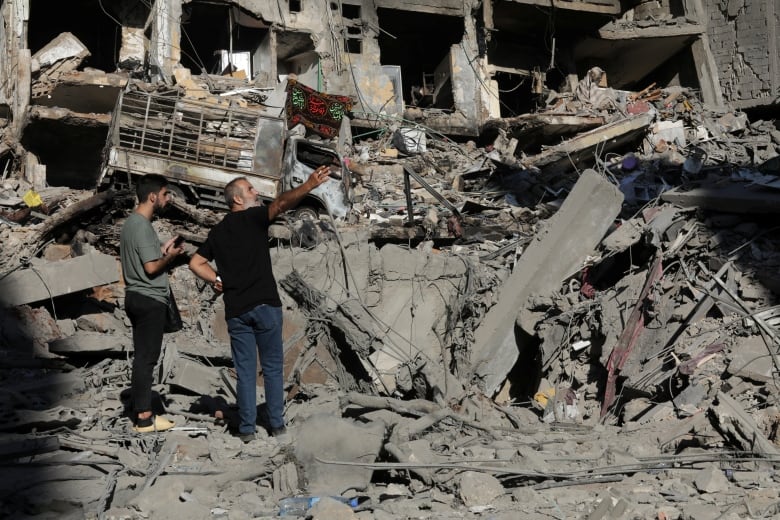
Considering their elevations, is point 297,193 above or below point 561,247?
above

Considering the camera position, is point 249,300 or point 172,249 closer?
point 249,300

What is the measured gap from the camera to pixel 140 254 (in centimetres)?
558

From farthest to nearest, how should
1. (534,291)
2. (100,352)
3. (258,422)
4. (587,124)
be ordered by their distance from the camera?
(587,124), (534,291), (100,352), (258,422)

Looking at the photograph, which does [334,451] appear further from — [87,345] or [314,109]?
[314,109]

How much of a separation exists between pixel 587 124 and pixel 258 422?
670 inches

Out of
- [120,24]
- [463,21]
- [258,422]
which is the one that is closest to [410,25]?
[463,21]

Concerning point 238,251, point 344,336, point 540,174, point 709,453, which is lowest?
point 540,174

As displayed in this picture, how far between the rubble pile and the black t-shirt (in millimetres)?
851

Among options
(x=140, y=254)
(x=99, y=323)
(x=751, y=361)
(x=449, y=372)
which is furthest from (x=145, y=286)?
(x=99, y=323)

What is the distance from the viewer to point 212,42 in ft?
79.7

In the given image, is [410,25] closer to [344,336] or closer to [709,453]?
[344,336]

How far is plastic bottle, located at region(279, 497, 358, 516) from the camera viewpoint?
4730 millimetres

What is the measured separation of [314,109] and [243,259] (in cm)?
1581

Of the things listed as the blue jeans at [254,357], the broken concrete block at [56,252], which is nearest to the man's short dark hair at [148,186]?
the blue jeans at [254,357]
